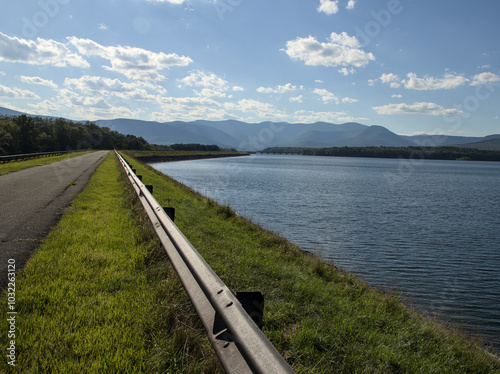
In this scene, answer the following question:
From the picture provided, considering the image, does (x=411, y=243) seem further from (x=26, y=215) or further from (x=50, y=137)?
(x=50, y=137)

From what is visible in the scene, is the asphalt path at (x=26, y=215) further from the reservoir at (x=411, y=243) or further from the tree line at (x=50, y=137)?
the tree line at (x=50, y=137)

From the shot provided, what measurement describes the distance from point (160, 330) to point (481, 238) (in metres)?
19.0

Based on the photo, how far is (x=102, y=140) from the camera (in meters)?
138

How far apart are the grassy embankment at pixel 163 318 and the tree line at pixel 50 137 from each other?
6287 cm

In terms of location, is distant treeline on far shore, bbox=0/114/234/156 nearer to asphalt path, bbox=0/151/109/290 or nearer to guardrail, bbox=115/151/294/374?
asphalt path, bbox=0/151/109/290

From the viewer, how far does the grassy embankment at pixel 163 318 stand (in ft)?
9.20

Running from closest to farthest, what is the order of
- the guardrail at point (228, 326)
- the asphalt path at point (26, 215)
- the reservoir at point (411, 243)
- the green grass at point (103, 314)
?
the guardrail at point (228, 326)
the green grass at point (103, 314)
the asphalt path at point (26, 215)
the reservoir at point (411, 243)

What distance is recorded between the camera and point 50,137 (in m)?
94.8

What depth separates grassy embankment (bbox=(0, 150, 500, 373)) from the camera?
9.20ft

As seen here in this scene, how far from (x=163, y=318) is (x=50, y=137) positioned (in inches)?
4229

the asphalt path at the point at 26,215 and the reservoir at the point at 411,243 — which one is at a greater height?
the asphalt path at the point at 26,215

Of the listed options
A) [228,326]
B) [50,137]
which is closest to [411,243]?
[228,326]

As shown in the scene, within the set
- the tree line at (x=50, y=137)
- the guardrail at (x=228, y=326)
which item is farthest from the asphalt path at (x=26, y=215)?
the tree line at (x=50, y=137)

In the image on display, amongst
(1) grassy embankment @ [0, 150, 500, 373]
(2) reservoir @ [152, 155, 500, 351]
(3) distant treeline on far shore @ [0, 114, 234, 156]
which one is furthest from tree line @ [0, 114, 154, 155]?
(1) grassy embankment @ [0, 150, 500, 373]
